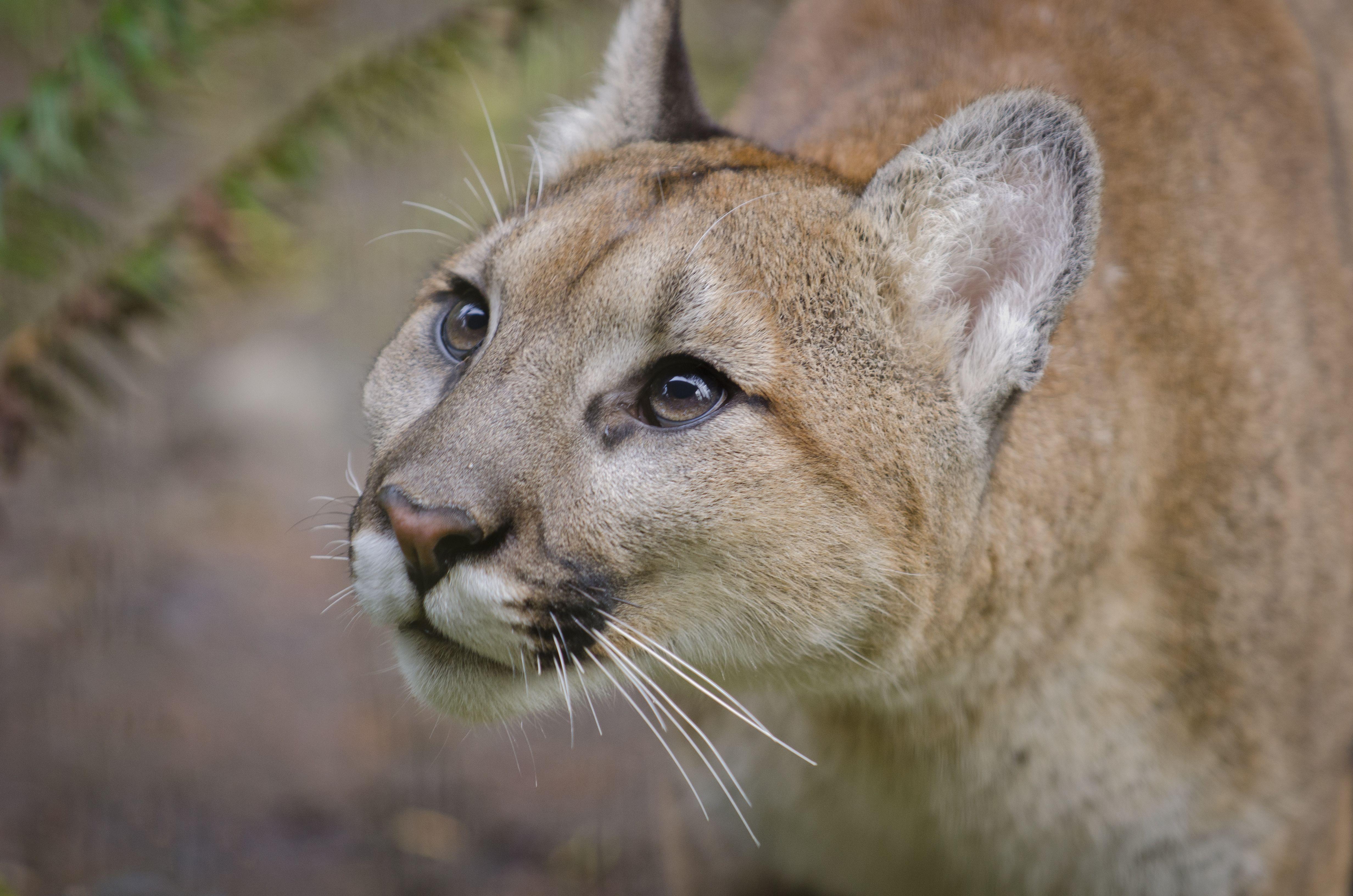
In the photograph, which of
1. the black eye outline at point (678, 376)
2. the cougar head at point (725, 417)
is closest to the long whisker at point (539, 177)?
the cougar head at point (725, 417)

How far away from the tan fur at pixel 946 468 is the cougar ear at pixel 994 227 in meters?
0.03

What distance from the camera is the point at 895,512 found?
2918 millimetres

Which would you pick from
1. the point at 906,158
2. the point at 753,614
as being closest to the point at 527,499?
the point at 753,614

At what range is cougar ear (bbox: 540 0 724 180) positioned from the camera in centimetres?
365

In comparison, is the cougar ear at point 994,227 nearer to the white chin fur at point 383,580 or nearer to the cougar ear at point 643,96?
the cougar ear at point 643,96

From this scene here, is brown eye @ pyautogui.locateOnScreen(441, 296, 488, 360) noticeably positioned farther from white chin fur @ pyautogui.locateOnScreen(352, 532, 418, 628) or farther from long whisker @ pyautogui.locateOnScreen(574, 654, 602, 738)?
long whisker @ pyautogui.locateOnScreen(574, 654, 602, 738)

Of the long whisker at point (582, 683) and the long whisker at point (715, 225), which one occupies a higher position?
the long whisker at point (715, 225)

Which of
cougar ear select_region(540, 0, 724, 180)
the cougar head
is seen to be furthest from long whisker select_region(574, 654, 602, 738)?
cougar ear select_region(540, 0, 724, 180)

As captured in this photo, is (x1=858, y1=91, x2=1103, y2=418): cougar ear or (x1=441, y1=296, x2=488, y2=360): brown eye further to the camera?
(x1=441, y1=296, x2=488, y2=360): brown eye

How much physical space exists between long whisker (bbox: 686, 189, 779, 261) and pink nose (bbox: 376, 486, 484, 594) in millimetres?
898

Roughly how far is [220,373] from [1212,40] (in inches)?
245

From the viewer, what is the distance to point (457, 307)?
10.8 ft

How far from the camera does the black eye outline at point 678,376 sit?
9.29 ft

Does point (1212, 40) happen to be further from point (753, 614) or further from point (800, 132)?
point (753, 614)
